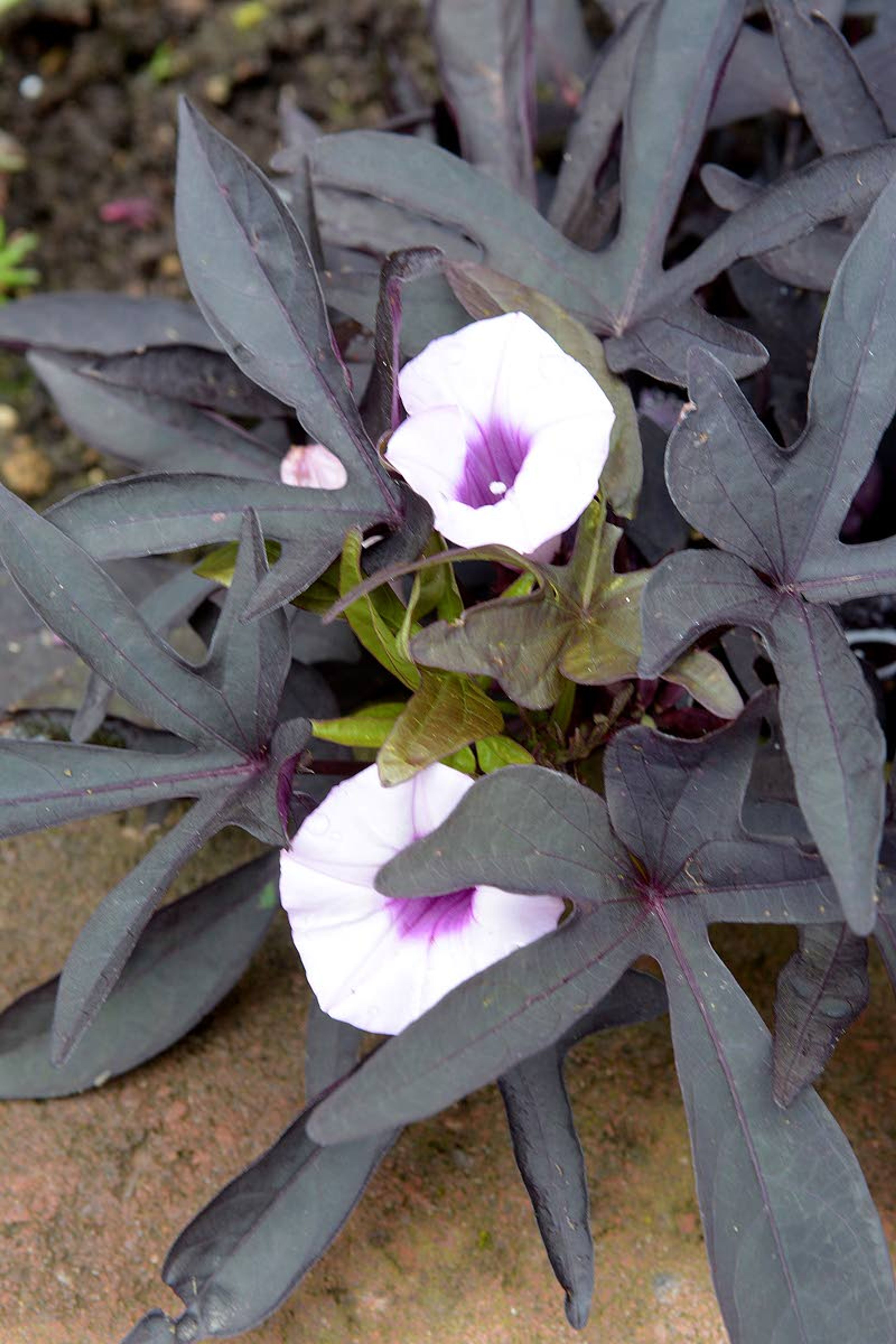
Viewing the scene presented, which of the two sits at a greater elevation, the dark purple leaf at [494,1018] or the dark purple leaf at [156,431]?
the dark purple leaf at [156,431]

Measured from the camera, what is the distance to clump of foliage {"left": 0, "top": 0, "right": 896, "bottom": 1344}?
707 mm

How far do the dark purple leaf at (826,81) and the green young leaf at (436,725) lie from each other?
1.87 feet

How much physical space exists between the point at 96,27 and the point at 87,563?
1413 mm

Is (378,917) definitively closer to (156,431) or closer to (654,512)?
(654,512)

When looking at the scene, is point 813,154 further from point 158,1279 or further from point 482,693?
point 158,1279

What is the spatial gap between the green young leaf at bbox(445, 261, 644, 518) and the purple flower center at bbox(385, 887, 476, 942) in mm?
276

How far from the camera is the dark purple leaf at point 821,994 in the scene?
0.74 m

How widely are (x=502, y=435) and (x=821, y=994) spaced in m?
0.38

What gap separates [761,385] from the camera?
118cm

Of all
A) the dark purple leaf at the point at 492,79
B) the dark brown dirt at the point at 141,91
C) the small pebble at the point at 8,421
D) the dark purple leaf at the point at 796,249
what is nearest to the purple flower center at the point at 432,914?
the dark purple leaf at the point at 796,249

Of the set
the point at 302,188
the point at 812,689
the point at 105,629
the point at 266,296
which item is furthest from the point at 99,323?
the point at 812,689

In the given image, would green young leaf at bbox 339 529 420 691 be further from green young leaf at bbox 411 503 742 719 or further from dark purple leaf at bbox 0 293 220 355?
dark purple leaf at bbox 0 293 220 355

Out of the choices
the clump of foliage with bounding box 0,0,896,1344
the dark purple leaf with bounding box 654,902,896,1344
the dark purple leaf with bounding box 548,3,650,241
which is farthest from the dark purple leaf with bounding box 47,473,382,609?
the dark purple leaf with bounding box 548,3,650,241

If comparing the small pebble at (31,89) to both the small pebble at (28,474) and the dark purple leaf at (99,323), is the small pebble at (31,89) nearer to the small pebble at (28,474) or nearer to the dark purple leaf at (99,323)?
the small pebble at (28,474)
